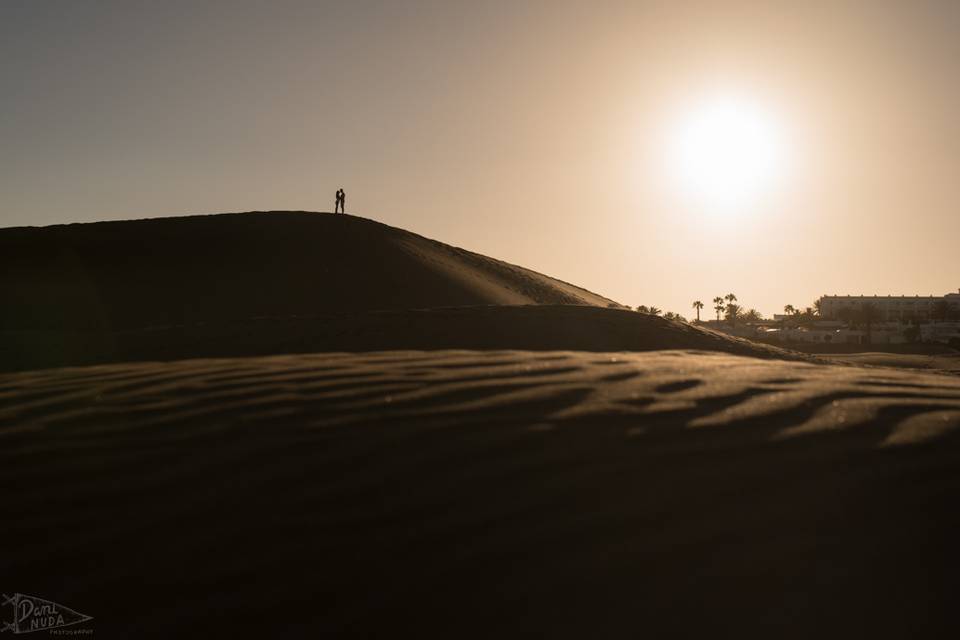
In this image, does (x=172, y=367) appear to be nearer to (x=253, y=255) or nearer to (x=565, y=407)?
(x=565, y=407)

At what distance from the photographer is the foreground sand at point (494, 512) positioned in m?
2.49

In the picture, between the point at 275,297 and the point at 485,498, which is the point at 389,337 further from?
the point at 275,297

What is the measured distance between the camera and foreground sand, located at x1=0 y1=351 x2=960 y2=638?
2488 mm

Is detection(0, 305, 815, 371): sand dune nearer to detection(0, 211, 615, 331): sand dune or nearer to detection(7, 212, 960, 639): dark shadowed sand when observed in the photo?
detection(7, 212, 960, 639): dark shadowed sand

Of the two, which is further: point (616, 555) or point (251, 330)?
point (251, 330)

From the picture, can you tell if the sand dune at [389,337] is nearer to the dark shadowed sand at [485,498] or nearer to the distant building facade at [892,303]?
the dark shadowed sand at [485,498]

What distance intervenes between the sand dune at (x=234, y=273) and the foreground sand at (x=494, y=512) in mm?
21788

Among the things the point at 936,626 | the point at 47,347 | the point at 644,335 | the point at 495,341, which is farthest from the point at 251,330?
the point at 936,626

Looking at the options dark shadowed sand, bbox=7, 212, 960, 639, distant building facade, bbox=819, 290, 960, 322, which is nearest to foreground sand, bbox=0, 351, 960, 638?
dark shadowed sand, bbox=7, 212, 960, 639

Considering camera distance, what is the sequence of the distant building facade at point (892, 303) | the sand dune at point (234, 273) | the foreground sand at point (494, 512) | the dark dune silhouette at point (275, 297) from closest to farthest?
the foreground sand at point (494, 512), the dark dune silhouette at point (275, 297), the sand dune at point (234, 273), the distant building facade at point (892, 303)

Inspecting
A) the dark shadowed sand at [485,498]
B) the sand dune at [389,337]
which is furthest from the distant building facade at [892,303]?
the dark shadowed sand at [485,498]

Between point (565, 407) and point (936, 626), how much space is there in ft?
7.02

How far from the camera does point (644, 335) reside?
8.95m

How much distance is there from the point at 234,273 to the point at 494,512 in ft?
102
